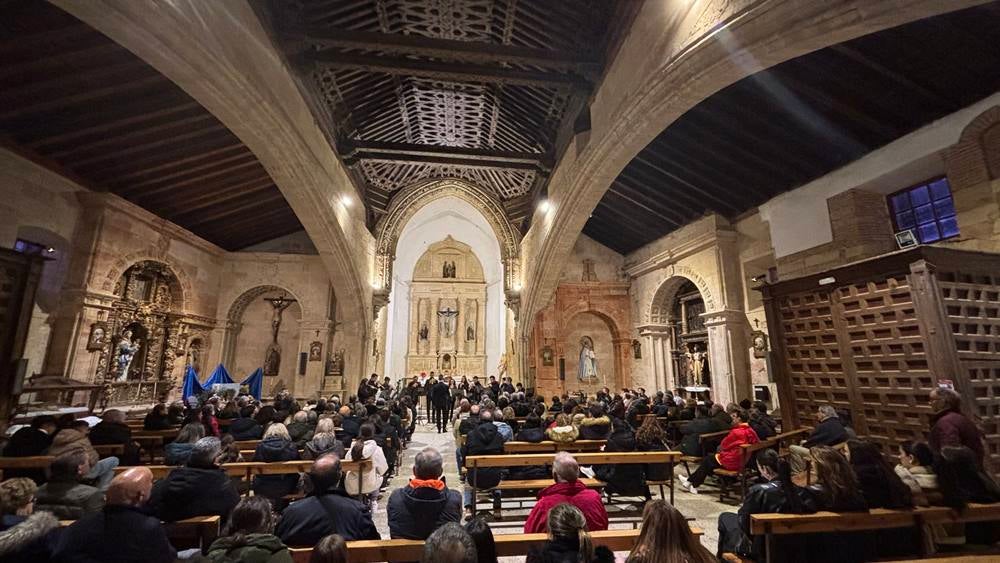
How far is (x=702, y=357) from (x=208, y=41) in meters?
9.92

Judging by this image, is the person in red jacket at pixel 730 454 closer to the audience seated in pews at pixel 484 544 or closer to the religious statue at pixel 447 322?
the audience seated in pews at pixel 484 544

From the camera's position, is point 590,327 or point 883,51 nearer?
point 883,51

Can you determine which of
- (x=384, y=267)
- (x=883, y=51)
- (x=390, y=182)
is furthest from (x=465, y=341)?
(x=883, y=51)

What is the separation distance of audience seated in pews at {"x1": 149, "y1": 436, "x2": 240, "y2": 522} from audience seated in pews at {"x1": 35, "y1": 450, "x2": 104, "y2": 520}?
1.11ft

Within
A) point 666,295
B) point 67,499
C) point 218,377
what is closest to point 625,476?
point 67,499

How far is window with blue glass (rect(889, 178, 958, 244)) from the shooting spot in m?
5.07

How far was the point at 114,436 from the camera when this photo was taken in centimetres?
375

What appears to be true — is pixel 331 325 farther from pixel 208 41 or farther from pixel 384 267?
pixel 208 41

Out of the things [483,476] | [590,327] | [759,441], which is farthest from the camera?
[590,327]

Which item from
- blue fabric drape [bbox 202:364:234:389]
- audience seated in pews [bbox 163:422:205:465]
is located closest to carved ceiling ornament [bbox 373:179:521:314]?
blue fabric drape [bbox 202:364:234:389]

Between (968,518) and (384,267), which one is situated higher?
(384,267)

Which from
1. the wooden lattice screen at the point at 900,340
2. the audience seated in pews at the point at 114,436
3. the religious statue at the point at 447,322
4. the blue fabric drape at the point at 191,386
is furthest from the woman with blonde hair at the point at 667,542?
the religious statue at the point at 447,322

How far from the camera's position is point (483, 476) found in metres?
3.80

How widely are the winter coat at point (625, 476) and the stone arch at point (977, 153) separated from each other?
15.1ft
